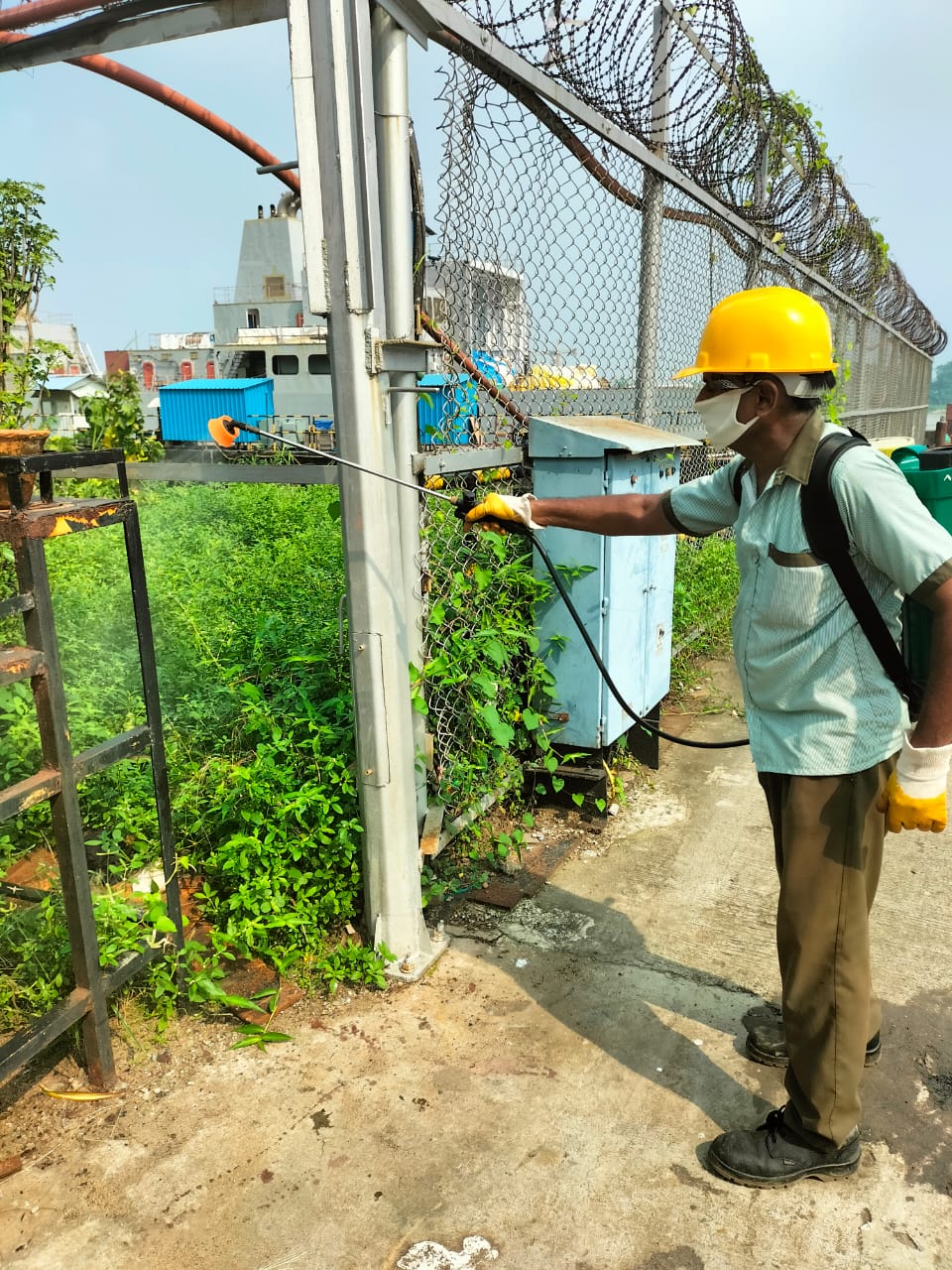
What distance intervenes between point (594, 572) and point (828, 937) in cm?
182

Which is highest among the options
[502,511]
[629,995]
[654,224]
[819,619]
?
[654,224]

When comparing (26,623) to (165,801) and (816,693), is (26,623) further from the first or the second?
(816,693)

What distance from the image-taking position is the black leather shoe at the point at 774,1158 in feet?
6.62

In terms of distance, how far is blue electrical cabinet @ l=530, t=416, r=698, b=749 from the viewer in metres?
3.46

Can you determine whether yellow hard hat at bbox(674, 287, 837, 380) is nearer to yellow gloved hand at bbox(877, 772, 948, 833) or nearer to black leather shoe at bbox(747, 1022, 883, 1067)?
yellow gloved hand at bbox(877, 772, 948, 833)

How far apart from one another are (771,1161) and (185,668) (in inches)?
116

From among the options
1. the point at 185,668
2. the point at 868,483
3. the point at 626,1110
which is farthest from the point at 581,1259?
the point at 185,668

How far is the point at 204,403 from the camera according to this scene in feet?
79.4

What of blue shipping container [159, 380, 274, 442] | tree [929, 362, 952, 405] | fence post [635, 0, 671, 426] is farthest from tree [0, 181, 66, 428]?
tree [929, 362, 952, 405]

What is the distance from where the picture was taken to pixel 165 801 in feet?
8.24

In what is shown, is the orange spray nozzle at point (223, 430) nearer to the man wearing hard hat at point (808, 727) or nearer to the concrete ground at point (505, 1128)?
the man wearing hard hat at point (808, 727)

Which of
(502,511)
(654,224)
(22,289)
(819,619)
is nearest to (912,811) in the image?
(819,619)

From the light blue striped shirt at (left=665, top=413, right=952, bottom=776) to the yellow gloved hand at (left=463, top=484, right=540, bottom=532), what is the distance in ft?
2.28

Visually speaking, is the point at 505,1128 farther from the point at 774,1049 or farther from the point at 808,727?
the point at 808,727
